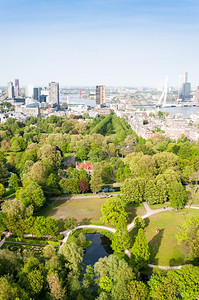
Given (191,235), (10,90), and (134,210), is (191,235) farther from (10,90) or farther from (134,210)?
(10,90)

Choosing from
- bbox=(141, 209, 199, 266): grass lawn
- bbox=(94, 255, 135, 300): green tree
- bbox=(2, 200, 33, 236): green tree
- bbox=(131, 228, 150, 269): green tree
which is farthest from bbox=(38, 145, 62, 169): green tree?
bbox=(94, 255, 135, 300): green tree

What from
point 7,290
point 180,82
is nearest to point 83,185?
point 7,290

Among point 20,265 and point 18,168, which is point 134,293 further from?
point 18,168

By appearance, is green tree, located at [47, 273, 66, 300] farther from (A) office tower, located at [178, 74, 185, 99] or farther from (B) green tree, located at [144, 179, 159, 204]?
(A) office tower, located at [178, 74, 185, 99]

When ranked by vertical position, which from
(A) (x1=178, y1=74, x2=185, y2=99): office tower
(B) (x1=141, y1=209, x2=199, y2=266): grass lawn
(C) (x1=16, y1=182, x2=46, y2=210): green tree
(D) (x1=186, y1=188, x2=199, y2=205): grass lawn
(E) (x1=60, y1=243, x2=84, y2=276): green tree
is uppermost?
(A) (x1=178, y1=74, x2=185, y2=99): office tower

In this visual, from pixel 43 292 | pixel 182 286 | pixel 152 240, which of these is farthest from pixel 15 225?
pixel 182 286

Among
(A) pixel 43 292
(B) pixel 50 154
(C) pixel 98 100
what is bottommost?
(A) pixel 43 292
